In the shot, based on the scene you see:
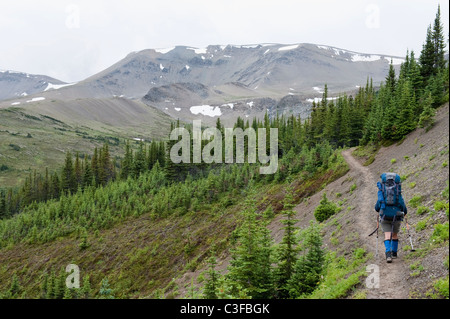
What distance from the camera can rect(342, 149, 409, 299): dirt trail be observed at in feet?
28.1

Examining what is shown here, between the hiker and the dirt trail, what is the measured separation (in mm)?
526

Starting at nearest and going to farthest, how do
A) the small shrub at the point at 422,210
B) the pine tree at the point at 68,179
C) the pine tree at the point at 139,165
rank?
the small shrub at the point at 422,210
the pine tree at the point at 139,165
the pine tree at the point at 68,179

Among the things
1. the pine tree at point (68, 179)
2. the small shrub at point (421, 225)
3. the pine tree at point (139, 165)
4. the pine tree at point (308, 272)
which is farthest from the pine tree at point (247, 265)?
the pine tree at point (68, 179)

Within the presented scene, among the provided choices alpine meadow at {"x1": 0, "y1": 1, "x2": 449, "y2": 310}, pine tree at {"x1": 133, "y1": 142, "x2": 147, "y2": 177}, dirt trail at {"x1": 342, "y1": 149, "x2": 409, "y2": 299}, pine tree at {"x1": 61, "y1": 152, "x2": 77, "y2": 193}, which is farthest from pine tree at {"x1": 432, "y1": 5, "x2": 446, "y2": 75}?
pine tree at {"x1": 61, "y1": 152, "x2": 77, "y2": 193}

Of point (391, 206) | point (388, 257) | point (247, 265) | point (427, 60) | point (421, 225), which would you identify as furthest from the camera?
point (427, 60)

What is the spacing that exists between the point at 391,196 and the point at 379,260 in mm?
2759

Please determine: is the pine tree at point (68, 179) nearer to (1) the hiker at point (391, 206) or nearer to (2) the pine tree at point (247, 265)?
(2) the pine tree at point (247, 265)

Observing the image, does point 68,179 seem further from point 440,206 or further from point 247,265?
point 440,206

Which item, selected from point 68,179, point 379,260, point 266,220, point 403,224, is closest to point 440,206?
point 403,224

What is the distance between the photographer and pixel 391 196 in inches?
390

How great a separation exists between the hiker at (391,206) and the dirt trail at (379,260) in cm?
53

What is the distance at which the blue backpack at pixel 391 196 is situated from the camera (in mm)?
9891

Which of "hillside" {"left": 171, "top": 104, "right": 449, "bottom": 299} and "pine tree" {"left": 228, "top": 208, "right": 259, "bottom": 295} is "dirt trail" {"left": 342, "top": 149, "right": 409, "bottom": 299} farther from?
"pine tree" {"left": 228, "top": 208, "right": 259, "bottom": 295}

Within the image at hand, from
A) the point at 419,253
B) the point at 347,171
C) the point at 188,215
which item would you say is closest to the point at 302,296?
the point at 419,253
